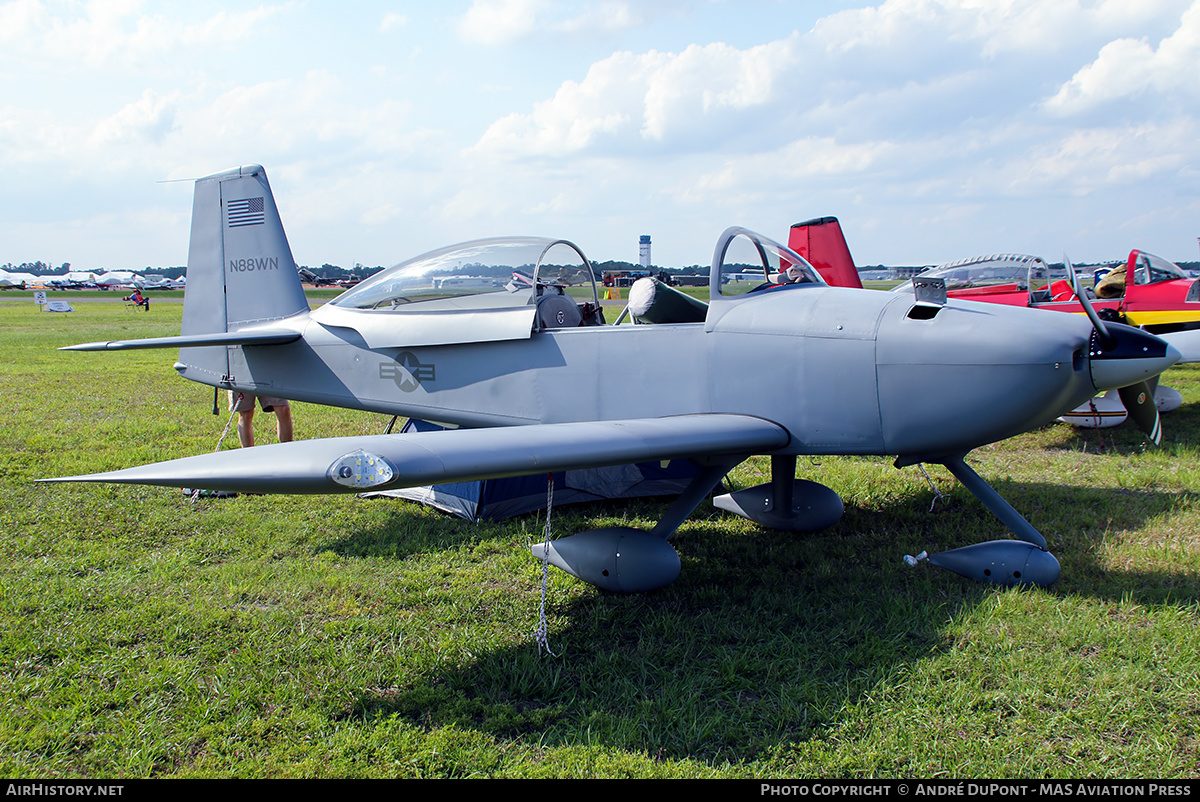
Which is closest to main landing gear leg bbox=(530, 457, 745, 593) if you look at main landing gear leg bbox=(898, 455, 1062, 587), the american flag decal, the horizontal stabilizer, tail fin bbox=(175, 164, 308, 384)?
main landing gear leg bbox=(898, 455, 1062, 587)

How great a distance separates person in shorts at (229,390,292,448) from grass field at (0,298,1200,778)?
0.83 meters

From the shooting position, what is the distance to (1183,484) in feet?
19.8

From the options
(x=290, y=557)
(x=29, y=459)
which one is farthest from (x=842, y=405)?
(x=29, y=459)

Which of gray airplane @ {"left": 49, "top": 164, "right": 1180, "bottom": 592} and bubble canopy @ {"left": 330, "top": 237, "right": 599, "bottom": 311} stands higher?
bubble canopy @ {"left": 330, "top": 237, "right": 599, "bottom": 311}

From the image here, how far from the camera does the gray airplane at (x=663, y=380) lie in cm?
339

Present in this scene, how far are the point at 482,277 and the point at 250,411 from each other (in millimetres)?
2861

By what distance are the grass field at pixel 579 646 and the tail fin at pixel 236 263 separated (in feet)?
5.02

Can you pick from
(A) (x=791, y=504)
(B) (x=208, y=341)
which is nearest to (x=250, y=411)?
(B) (x=208, y=341)

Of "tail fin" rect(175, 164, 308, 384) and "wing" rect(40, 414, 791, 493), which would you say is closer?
"wing" rect(40, 414, 791, 493)

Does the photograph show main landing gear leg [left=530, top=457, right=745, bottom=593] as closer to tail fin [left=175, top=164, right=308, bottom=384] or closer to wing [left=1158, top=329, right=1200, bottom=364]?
tail fin [left=175, top=164, right=308, bottom=384]

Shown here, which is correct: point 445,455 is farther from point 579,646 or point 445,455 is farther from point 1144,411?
point 1144,411

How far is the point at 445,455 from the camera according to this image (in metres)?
3.12

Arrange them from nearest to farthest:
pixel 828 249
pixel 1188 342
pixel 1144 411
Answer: pixel 1144 411 < pixel 1188 342 < pixel 828 249

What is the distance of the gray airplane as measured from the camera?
3.39 m
